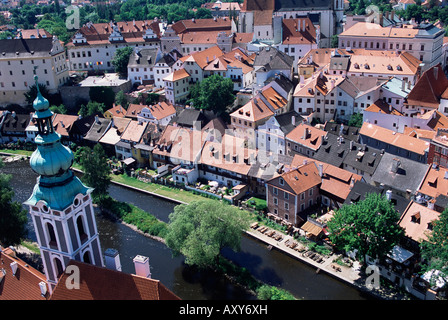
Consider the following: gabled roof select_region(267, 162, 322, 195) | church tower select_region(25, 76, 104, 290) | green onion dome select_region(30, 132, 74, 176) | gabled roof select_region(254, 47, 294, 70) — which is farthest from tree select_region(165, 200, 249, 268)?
gabled roof select_region(254, 47, 294, 70)

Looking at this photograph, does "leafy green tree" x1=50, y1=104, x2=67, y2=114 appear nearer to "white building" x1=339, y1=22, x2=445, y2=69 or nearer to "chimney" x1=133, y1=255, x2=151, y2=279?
"white building" x1=339, y1=22, x2=445, y2=69

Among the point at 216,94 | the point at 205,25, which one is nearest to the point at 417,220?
the point at 216,94

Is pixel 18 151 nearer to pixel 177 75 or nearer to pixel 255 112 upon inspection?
pixel 177 75

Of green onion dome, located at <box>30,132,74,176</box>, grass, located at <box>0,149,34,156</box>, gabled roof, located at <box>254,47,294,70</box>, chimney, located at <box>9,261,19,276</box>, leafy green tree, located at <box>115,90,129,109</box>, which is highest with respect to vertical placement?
green onion dome, located at <box>30,132,74,176</box>

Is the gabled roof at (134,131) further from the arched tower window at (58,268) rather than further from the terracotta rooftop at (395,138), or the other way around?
the arched tower window at (58,268)

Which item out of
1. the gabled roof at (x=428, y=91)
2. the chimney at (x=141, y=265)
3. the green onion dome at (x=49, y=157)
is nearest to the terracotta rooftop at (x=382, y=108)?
the gabled roof at (x=428, y=91)

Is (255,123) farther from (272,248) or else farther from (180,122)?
(272,248)

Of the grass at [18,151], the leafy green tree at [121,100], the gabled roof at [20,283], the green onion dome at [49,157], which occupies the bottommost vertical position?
the grass at [18,151]
